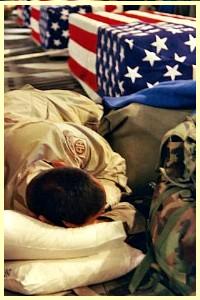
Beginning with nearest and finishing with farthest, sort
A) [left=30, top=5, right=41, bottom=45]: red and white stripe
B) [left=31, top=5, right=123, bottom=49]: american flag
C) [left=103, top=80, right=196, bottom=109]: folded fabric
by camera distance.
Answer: [left=103, top=80, right=196, bottom=109]: folded fabric < [left=31, top=5, right=123, bottom=49]: american flag < [left=30, top=5, right=41, bottom=45]: red and white stripe

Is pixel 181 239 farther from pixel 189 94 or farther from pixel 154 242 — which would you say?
pixel 189 94

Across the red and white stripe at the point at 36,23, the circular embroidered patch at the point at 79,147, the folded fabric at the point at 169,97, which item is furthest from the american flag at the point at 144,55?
the red and white stripe at the point at 36,23

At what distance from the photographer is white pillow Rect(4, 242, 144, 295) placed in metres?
1.29

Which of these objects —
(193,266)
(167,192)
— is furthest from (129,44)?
(193,266)

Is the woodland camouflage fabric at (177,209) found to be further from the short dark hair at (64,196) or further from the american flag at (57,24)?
the american flag at (57,24)

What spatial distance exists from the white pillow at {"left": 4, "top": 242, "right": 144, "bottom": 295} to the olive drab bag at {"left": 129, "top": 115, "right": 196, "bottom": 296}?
6cm

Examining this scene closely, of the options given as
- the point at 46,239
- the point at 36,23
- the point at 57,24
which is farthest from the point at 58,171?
the point at 36,23

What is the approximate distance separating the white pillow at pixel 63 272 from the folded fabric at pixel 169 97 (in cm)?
58

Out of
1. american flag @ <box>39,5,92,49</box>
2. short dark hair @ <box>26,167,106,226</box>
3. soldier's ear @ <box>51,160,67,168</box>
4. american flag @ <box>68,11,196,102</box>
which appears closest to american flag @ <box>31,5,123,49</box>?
american flag @ <box>39,5,92,49</box>

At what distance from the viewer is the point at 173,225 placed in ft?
4.18

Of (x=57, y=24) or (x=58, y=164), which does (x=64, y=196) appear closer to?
(x=58, y=164)

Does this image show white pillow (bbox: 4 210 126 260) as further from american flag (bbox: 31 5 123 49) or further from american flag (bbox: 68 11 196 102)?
american flag (bbox: 31 5 123 49)

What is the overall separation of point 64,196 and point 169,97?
1.99ft

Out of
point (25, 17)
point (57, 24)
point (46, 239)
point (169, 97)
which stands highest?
point (169, 97)
